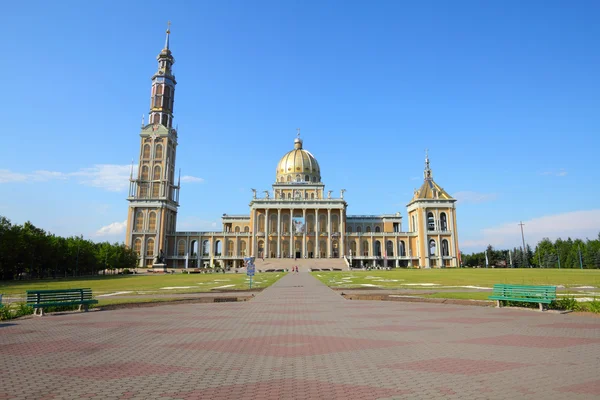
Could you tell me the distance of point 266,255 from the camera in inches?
3900

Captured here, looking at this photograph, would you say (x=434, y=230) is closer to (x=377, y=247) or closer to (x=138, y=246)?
(x=377, y=247)

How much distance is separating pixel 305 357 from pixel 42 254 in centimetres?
6048

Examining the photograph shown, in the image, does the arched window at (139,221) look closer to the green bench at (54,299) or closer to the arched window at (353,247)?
the arched window at (353,247)

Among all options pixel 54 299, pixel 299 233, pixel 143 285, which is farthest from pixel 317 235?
pixel 54 299

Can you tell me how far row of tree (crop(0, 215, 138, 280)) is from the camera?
50.0 meters

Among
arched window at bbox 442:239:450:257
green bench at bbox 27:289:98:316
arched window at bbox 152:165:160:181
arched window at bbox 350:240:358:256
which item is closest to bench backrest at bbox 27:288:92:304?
green bench at bbox 27:289:98:316

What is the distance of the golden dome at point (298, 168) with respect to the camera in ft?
366

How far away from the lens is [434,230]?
102m

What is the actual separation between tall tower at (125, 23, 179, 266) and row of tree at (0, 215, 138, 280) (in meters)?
20.0

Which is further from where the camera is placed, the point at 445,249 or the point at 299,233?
the point at 445,249

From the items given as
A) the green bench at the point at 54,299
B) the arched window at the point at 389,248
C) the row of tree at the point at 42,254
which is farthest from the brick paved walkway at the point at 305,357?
the arched window at the point at 389,248

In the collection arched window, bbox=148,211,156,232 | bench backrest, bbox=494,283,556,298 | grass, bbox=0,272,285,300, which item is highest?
arched window, bbox=148,211,156,232

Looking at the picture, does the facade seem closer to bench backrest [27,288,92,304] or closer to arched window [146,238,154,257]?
arched window [146,238,154,257]

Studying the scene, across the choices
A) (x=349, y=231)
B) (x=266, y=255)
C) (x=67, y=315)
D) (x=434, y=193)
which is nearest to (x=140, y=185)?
(x=266, y=255)
